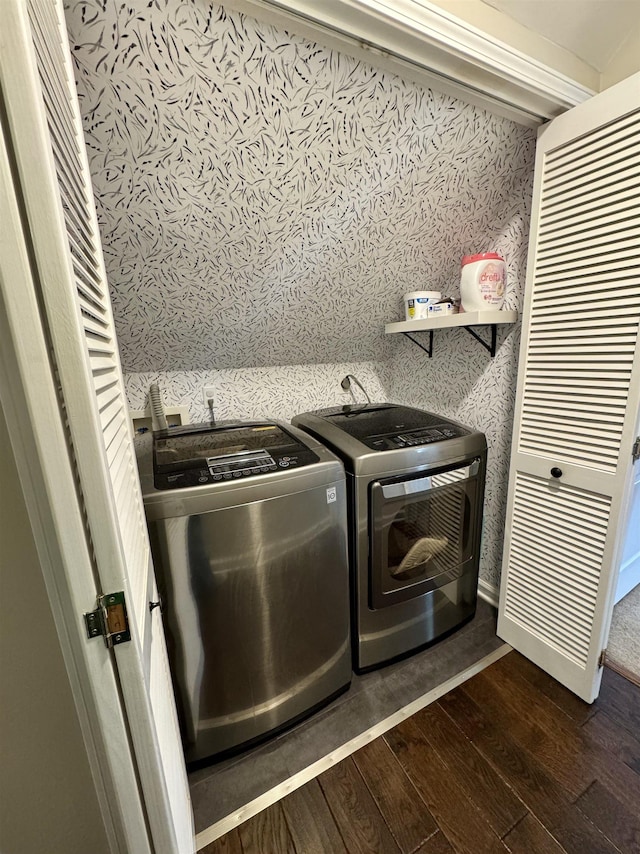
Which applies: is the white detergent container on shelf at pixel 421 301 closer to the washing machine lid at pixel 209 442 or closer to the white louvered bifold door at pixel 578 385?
the white louvered bifold door at pixel 578 385

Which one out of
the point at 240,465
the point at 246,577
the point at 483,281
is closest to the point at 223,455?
the point at 240,465

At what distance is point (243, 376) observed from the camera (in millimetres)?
1784

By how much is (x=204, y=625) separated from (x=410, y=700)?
2.85 feet

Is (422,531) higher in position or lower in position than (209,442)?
lower

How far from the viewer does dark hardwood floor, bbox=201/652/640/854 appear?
0.96 meters

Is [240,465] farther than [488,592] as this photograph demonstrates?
No

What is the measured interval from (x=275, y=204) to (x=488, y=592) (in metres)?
1.96

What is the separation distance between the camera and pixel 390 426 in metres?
1.51

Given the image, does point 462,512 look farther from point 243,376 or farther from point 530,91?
point 530,91

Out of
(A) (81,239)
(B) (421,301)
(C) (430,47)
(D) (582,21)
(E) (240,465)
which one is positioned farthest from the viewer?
(B) (421,301)

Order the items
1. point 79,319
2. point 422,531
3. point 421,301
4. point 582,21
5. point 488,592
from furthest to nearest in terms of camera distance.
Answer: point 488,592, point 421,301, point 422,531, point 582,21, point 79,319

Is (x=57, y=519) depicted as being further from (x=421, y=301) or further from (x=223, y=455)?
(x=421, y=301)

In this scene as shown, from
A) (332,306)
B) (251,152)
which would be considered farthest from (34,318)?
(332,306)

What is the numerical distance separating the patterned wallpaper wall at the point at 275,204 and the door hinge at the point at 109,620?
3.30 feet
